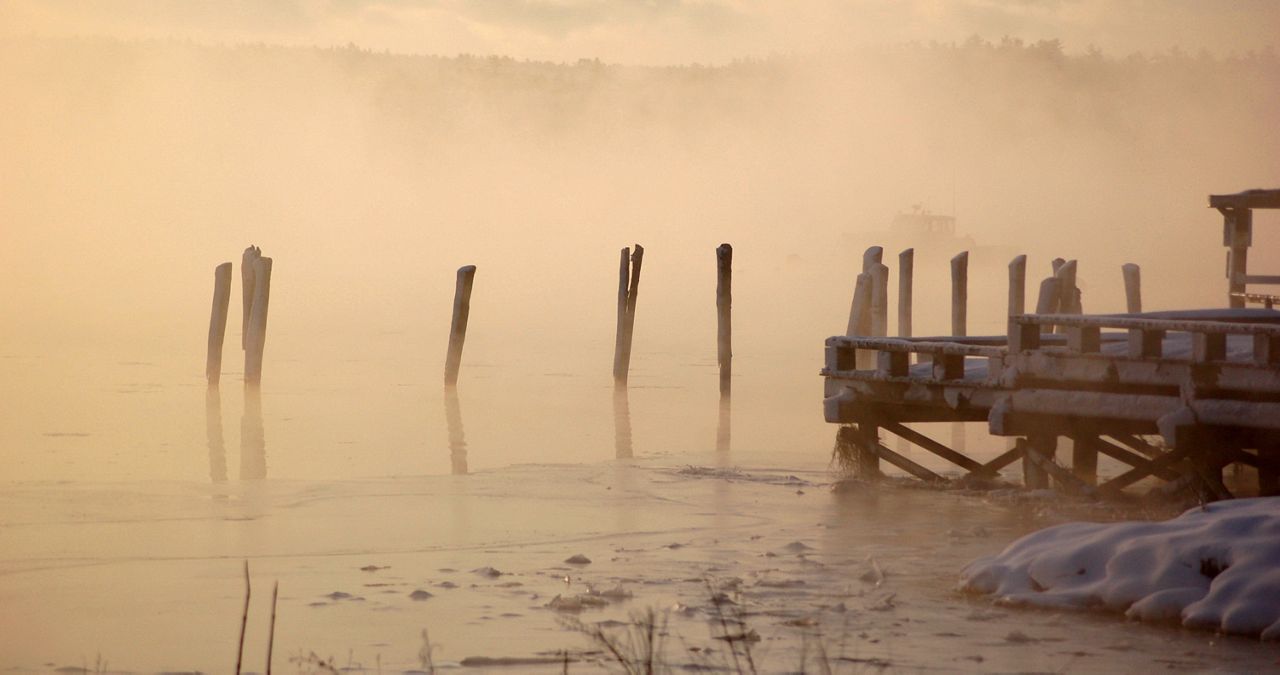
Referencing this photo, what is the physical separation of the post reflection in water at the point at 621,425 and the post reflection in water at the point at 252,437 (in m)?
3.42

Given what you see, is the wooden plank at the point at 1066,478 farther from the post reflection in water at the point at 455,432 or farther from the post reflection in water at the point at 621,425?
the post reflection in water at the point at 455,432

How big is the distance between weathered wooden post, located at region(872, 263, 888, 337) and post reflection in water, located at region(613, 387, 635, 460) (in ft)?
11.1

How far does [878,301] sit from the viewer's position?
2152cm

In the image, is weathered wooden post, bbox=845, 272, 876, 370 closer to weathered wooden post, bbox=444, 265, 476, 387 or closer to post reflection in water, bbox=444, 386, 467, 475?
post reflection in water, bbox=444, 386, 467, 475

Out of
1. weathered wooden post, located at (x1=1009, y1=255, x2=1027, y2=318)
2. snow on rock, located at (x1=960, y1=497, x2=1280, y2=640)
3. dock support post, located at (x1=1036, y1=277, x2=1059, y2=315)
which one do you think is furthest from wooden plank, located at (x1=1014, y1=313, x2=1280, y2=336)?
weathered wooden post, located at (x1=1009, y1=255, x2=1027, y2=318)

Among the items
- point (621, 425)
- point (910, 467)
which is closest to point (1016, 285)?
point (621, 425)

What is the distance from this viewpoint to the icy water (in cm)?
712

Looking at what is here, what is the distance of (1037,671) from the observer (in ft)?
21.6

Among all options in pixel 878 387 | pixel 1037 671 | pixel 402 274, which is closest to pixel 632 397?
pixel 878 387

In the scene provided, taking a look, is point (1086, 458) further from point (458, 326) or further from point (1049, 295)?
point (458, 326)

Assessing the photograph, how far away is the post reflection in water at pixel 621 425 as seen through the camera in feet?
53.9

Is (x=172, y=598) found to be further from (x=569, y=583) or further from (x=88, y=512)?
(x=88, y=512)

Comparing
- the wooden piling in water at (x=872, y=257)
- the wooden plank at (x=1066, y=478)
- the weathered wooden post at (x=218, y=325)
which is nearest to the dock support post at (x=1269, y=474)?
the wooden plank at (x=1066, y=478)

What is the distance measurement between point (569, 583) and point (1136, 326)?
462cm
